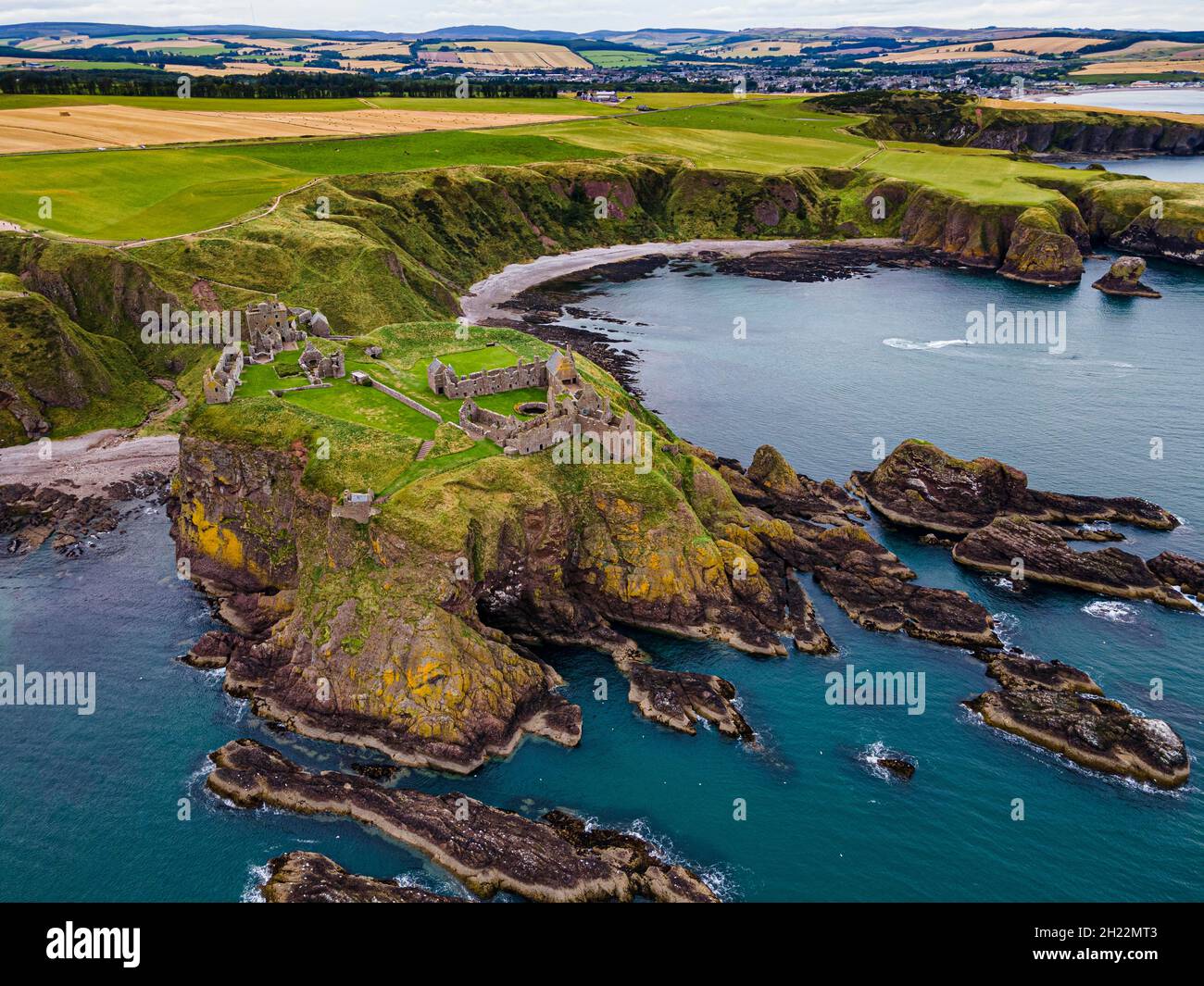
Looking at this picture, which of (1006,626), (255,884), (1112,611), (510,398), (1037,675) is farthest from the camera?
(510,398)

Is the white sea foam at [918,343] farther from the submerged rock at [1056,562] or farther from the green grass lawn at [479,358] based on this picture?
the green grass lawn at [479,358]

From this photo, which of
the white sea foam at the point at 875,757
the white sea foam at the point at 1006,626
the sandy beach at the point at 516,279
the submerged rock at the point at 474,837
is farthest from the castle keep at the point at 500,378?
the sandy beach at the point at 516,279

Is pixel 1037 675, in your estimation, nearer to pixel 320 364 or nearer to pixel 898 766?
pixel 898 766

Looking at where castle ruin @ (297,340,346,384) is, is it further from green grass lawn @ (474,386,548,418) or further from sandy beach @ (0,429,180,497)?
sandy beach @ (0,429,180,497)

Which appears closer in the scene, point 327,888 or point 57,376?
point 327,888

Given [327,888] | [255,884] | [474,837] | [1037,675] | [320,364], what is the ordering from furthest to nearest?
[320,364]
[1037,675]
[474,837]
[255,884]
[327,888]

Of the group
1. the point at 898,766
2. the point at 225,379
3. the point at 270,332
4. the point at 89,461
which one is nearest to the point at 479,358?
the point at 270,332

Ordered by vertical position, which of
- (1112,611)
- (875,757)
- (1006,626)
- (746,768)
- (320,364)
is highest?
(320,364)
